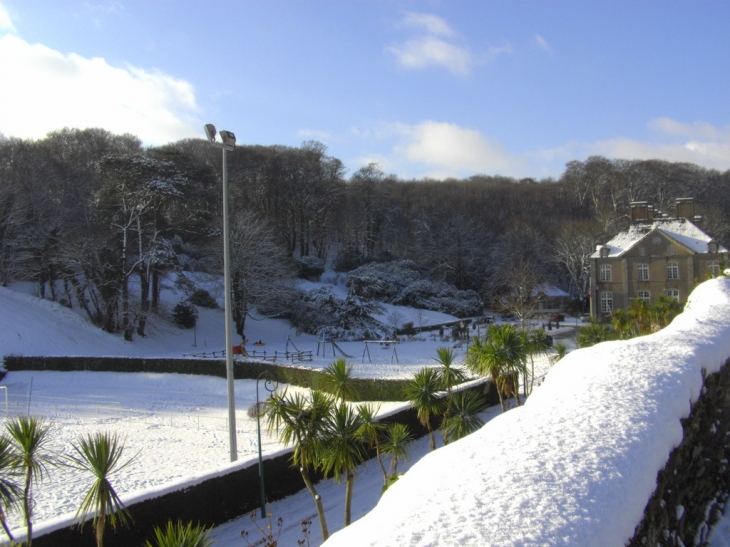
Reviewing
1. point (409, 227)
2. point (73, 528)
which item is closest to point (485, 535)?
point (73, 528)

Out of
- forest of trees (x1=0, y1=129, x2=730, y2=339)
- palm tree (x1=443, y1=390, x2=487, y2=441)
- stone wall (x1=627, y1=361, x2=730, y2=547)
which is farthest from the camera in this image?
forest of trees (x1=0, y1=129, x2=730, y2=339)

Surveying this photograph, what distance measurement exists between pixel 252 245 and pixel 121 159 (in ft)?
33.3

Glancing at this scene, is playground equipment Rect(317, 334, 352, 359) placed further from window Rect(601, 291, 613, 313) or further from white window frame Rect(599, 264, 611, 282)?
white window frame Rect(599, 264, 611, 282)

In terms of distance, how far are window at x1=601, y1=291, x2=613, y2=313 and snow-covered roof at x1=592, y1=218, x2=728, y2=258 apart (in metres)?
2.81

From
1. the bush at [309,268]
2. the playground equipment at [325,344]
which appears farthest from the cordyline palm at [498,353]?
the bush at [309,268]

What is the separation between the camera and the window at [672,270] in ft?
140

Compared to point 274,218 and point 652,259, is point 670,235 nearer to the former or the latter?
point 652,259

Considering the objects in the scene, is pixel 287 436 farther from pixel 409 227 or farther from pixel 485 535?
pixel 409 227

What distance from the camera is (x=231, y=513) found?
1056cm

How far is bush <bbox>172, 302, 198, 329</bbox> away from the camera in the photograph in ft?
132

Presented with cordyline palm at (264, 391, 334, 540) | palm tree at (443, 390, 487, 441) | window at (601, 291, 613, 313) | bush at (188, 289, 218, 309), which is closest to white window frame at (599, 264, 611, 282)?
window at (601, 291, 613, 313)

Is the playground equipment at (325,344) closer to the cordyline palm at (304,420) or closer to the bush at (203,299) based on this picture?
the bush at (203,299)

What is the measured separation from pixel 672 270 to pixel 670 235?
254 cm

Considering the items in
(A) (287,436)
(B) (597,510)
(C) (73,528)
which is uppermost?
(B) (597,510)
